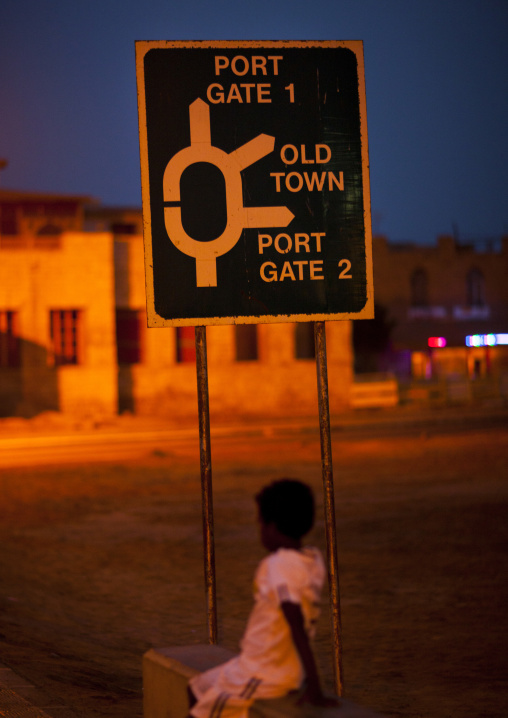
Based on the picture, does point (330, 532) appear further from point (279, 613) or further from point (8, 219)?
point (8, 219)

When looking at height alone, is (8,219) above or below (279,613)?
above

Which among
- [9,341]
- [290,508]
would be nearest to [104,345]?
[9,341]

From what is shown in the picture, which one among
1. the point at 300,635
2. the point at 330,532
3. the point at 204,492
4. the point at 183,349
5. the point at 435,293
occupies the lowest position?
the point at 300,635

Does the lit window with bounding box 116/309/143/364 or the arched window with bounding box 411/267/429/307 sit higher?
the arched window with bounding box 411/267/429/307

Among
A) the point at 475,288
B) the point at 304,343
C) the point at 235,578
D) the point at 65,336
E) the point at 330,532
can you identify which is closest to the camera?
the point at 330,532

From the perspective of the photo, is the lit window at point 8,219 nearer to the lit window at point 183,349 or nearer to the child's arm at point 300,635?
the lit window at point 183,349

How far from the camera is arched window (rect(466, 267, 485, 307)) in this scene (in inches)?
2355

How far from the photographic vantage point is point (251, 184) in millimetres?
4215

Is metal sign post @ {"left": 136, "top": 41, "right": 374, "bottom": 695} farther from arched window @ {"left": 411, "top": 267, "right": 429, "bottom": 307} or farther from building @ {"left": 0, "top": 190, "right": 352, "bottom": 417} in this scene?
arched window @ {"left": 411, "top": 267, "right": 429, "bottom": 307}

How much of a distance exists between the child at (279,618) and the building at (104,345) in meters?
30.7

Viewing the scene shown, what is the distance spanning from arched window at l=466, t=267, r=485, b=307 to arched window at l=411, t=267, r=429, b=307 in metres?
3.27

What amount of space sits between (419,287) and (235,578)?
165 feet

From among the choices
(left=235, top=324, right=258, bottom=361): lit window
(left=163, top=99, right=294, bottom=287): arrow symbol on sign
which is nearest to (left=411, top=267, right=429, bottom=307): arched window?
(left=235, top=324, right=258, bottom=361): lit window

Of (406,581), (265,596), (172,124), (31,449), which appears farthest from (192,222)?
(31,449)
